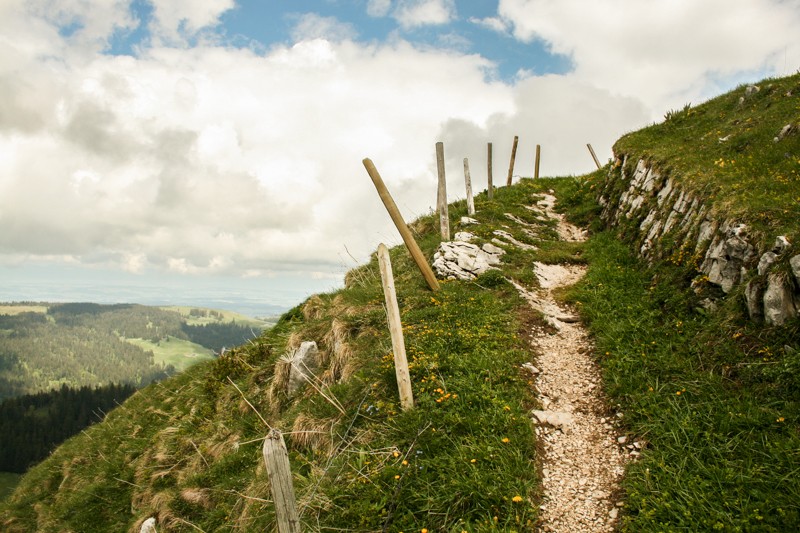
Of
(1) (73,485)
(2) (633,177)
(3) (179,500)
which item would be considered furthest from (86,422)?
(2) (633,177)

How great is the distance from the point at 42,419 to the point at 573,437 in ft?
513

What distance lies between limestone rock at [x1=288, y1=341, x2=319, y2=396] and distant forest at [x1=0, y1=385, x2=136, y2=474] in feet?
357

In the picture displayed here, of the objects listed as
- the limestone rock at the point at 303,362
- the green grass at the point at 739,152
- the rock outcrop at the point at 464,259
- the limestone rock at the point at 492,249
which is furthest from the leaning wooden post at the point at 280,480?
the limestone rock at the point at 492,249

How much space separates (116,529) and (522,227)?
55.9 feet

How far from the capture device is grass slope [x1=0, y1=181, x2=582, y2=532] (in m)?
6.17

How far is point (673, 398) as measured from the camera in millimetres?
6977

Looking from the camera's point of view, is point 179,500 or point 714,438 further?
point 179,500

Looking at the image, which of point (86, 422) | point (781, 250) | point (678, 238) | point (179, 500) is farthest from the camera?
point (86, 422)

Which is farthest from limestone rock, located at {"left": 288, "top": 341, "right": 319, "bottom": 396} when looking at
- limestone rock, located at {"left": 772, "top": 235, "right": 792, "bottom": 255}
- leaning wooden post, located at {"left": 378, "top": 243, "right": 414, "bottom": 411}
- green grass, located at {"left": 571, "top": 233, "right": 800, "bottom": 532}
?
limestone rock, located at {"left": 772, "top": 235, "right": 792, "bottom": 255}

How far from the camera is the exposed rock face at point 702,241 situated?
7137mm

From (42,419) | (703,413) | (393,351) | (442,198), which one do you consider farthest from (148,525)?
(42,419)

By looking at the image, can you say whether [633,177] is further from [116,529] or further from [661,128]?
[116,529]

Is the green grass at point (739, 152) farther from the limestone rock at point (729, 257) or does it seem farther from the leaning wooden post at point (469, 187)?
the leaning wooden post at point (469, 187)

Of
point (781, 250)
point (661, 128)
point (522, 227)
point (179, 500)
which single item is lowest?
point (179, 500)
